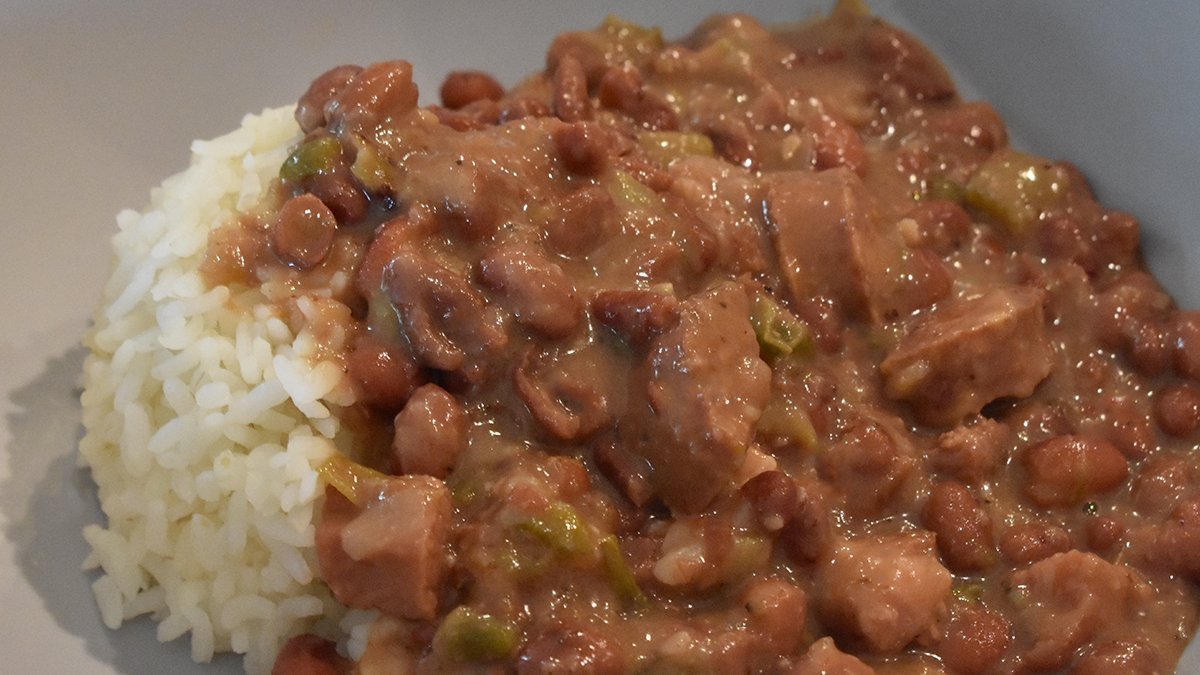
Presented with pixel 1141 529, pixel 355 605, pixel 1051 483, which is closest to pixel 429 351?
pixel 355 605

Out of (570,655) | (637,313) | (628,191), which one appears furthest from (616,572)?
(628,191)

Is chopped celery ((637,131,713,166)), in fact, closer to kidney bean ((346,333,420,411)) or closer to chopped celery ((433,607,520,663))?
kidney bean ((346,333,420,411))

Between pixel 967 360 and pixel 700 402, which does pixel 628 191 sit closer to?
pixel 700 402

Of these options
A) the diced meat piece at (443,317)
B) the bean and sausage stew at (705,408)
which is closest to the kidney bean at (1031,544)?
the bean and sausage stew at (705,408)

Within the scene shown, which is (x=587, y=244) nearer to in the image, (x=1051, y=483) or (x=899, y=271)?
(x=899, y=271)

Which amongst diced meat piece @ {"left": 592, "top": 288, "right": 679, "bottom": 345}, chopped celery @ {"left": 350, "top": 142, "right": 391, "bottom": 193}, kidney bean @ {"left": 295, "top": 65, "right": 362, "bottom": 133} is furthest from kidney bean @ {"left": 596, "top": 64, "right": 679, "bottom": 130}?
diced meat piece @ {"left": 592, "top": 288, "right": 679, "bottom": 345}
